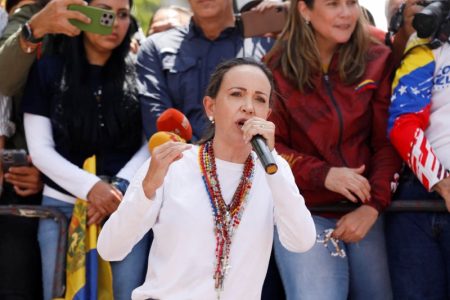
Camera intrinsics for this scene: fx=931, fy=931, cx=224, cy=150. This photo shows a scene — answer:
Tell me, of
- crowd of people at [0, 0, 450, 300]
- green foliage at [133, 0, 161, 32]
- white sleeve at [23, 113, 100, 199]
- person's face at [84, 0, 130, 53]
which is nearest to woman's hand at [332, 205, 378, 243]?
crowd of people at [0, 0, 450, 300]

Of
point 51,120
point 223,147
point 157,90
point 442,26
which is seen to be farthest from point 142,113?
point 442,26

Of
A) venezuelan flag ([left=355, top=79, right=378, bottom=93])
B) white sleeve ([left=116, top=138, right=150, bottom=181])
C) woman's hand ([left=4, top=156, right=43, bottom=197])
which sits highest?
venezuelan flag ([left=355, top=79, right=378, bottom=93])

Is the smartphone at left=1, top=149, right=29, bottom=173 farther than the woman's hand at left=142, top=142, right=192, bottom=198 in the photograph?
Yes

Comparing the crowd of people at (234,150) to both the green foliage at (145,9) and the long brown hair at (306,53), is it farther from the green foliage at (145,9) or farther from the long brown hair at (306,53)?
the green foliage at (145,9)

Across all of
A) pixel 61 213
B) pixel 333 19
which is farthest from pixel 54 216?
pixel 333 19

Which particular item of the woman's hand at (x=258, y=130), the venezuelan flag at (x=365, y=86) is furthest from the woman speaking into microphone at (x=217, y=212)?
the venezuelan flag at (x=365, y=86)

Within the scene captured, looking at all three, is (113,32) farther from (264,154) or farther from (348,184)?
(264,154)

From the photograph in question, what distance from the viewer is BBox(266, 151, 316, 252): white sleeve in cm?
349

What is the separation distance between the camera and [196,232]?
11.7 feet

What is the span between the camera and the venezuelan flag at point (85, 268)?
4.31 meters

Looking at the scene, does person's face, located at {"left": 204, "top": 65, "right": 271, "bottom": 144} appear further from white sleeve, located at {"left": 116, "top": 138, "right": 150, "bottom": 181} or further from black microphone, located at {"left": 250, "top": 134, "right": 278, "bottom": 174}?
white sleeve, located at {"left": 116, "top": 138, "right": 150, "bottom": 181}

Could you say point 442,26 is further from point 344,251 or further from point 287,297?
point 287,297

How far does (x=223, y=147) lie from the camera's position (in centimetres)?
376

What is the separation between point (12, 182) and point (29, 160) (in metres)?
0.16
